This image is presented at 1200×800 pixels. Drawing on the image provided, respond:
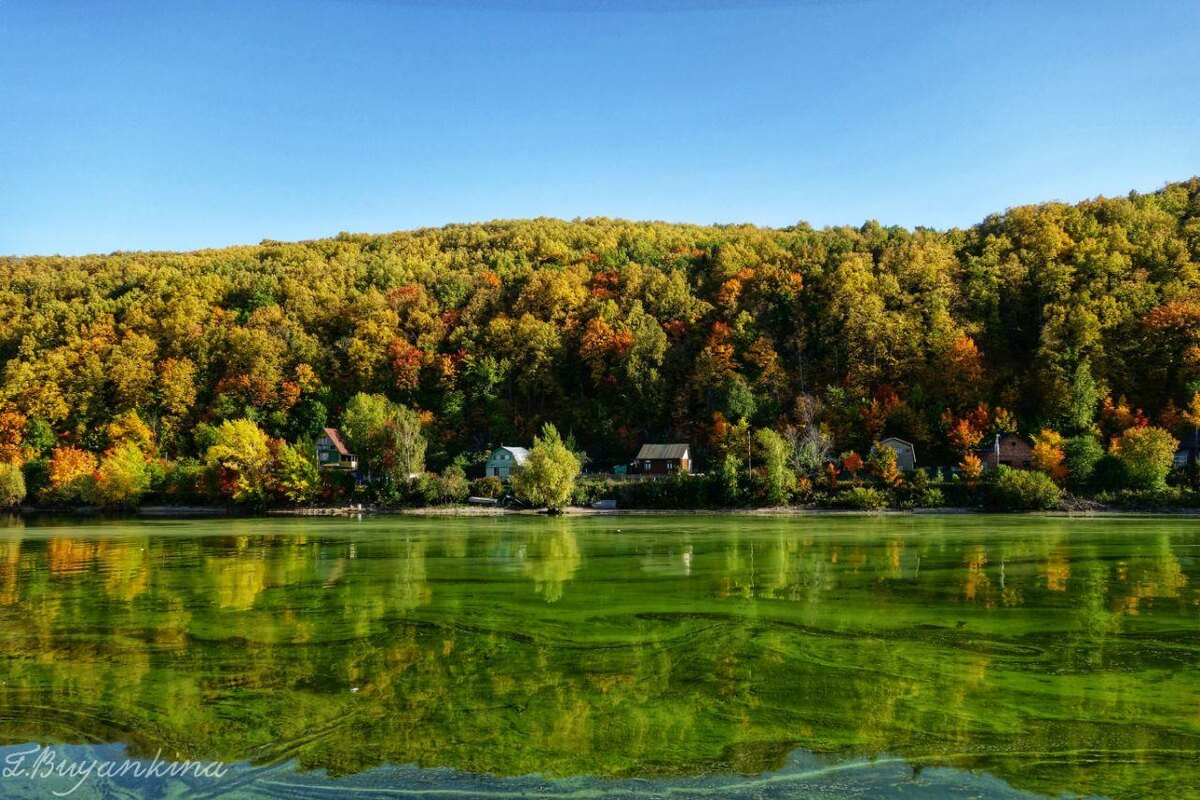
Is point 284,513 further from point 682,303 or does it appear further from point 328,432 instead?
point 682,303

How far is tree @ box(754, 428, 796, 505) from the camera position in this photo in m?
47.5

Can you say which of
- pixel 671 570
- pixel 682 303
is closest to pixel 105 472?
pixel 682 303

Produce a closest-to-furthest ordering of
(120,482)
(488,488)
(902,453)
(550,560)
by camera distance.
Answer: (550,560)
(902,453)
(488,488)
(120,482)

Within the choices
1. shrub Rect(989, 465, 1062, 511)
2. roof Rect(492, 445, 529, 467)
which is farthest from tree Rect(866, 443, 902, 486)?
roof Rect(492, 445, 529, 467)

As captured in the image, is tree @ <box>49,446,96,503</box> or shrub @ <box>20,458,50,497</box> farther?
shrub @ <box>20,458,50,497</box>

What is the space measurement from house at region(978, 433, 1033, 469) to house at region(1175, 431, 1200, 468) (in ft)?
25.9

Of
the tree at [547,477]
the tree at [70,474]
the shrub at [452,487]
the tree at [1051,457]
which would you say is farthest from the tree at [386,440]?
the tree at [1051,457]

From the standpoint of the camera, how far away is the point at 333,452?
2474 inches

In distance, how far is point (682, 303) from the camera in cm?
7094

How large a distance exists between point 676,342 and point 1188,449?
36.0 metres

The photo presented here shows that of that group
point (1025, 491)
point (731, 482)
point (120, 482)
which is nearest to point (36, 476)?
point (120, 482)

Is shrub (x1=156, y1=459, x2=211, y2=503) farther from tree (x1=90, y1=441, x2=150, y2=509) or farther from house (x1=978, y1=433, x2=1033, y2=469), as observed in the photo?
house (x1=978, y1=433, x2=1033, y2=469)

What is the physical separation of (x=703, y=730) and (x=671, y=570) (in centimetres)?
1183

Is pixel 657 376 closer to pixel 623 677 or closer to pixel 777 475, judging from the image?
pixel 777 475
